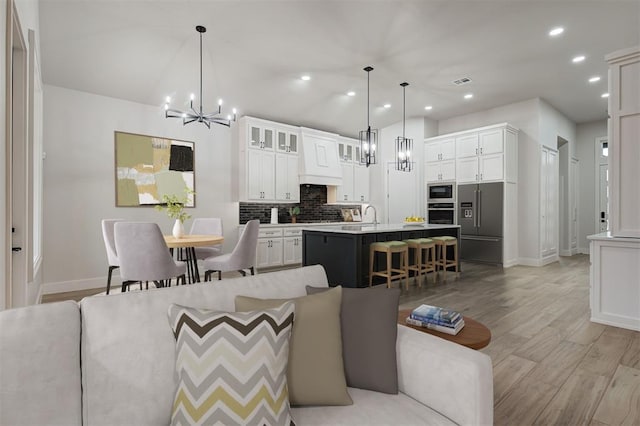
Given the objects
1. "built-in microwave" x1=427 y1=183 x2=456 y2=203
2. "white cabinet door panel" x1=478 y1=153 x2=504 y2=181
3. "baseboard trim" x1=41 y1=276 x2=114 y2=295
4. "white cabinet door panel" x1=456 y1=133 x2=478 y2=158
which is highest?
"white cabinet door panel" x1=456 y1=133 x2=478 y2=158

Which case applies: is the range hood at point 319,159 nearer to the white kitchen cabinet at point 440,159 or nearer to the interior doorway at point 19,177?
the white kitchen cabinet at point 440,159

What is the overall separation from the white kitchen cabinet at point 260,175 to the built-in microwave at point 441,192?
11.5 feet

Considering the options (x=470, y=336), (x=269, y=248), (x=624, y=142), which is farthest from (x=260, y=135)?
(x=470, y=336)

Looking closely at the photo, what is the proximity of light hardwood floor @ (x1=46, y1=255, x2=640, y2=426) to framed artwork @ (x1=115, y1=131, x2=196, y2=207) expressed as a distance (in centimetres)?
161

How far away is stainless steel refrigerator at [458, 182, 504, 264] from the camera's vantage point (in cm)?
639

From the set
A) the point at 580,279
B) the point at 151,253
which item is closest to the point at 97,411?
the point at 151,253

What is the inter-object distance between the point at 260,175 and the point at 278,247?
4.60ft

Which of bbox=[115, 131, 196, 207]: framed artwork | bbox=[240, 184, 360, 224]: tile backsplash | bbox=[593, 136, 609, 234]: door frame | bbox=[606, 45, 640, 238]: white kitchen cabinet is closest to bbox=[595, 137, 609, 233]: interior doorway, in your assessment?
bbox=[593, 136, 609, 234]: door frame

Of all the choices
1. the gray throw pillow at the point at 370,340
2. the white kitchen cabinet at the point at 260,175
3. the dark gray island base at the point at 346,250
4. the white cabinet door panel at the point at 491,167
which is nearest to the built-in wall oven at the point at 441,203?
the white cabinet door panel at the point at 491,167

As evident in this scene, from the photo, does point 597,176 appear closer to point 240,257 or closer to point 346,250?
point 346,250

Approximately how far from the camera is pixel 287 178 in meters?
6.82

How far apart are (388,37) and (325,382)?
415 centimetres

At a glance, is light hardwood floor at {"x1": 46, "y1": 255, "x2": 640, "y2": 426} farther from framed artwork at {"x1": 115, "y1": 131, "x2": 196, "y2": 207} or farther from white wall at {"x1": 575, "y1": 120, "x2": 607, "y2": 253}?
white wall at {"x1": 575, "y1": 120, "x2": 607, "y2": 253}

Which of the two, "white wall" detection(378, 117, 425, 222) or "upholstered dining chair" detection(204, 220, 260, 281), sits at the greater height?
"white wall" detection(378, 117, 425, 222)
